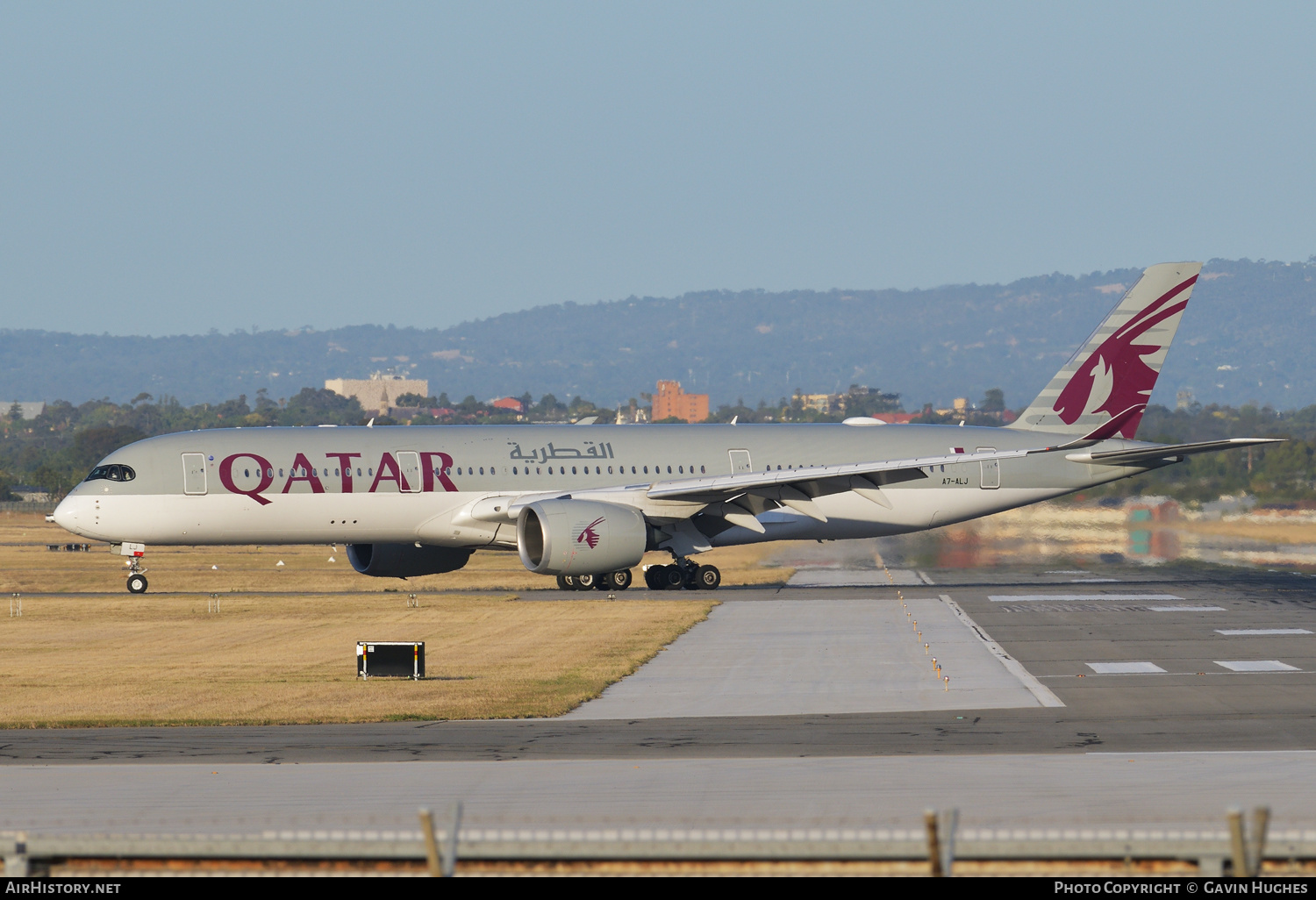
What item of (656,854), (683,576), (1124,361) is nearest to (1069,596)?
(683,576)

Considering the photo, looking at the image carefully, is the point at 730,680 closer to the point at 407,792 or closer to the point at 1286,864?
the point at 407,792

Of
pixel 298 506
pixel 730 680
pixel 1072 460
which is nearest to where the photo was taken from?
pixel 730 680

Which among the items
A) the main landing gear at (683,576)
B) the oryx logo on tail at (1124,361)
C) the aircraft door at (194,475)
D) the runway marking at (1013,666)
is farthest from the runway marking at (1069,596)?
the aircraft door at (194,475)

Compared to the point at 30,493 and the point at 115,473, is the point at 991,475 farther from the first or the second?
the point at 30,493

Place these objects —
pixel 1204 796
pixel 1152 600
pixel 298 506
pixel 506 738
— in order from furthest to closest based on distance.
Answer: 1. pixel 298 506
2. pixel 1152 600
3. pixel 506 738
4. pixel 1204 796

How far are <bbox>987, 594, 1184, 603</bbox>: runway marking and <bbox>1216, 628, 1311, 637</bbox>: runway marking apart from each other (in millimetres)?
7658

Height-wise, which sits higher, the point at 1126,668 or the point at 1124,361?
the point at 1124,361

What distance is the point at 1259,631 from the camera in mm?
29609

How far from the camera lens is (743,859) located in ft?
28.2

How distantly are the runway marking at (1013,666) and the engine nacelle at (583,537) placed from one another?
8522 mm

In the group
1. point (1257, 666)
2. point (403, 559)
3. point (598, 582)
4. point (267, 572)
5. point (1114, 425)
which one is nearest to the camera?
point (1257, 666)

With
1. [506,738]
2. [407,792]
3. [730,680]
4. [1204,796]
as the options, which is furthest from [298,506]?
[1204,796]

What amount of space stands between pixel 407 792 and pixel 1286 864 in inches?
311

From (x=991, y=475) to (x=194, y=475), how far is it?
23.0 m
